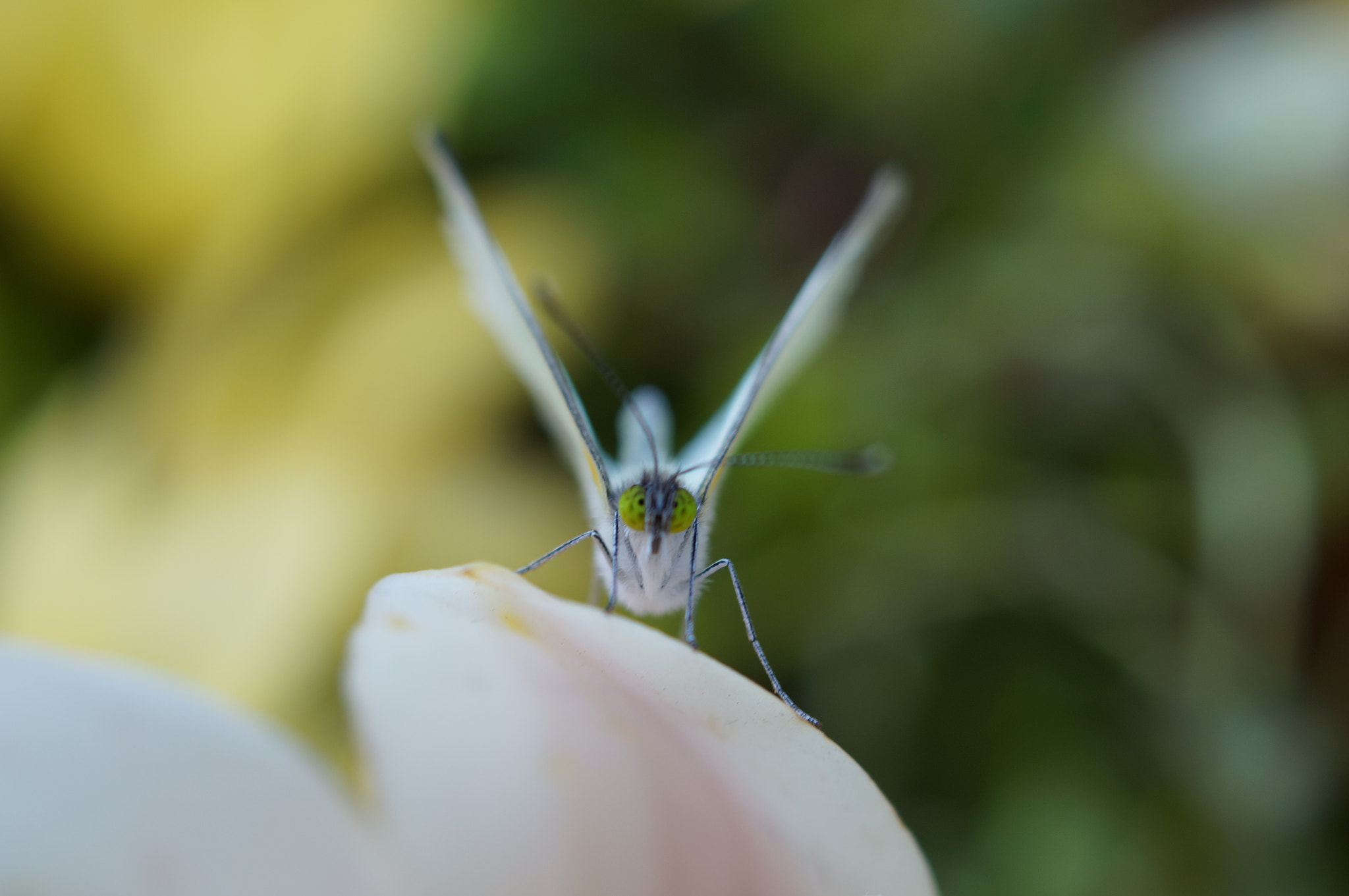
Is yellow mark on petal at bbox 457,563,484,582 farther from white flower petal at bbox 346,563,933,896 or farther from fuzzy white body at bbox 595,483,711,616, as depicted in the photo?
fuzzy white body at bbox 595,483,711,616

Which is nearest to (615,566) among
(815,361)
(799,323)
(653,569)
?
(653,569)

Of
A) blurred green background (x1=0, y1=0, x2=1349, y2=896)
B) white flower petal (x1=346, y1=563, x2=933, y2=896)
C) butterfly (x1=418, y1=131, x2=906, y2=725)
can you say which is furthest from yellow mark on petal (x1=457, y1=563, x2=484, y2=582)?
blurred green background (x1=0, y1=0, x2=1349, y2=896)

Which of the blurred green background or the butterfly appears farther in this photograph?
the blurred green background

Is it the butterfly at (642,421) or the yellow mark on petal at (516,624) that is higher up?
the butterfly at (642,421)

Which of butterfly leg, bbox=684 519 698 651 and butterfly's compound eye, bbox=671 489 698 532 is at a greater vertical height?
butterfly's compound eye, bbox=671 489 698 532

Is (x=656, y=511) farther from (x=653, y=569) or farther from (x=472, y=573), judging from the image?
(x=472, y=573)

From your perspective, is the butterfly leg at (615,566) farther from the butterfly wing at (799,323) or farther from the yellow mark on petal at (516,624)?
the yellow mark on petal at (516,624)

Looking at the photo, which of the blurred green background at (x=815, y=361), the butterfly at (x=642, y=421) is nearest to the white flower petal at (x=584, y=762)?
the butterfly at (x=642, y=421)

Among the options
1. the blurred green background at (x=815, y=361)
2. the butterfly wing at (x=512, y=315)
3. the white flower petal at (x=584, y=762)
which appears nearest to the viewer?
the white flower petal at (x=584, y=762)
